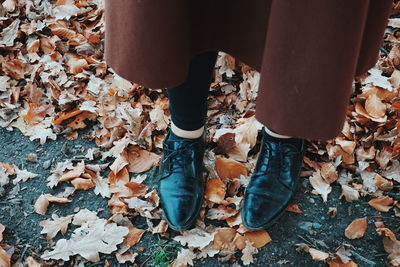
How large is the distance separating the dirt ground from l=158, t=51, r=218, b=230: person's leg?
103 millimetres

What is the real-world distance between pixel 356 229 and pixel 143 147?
3.04 ft

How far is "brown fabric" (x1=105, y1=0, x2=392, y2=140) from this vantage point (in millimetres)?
886

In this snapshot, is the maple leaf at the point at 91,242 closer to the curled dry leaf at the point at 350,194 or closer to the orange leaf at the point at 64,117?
the orange leaf at the point at 64,117

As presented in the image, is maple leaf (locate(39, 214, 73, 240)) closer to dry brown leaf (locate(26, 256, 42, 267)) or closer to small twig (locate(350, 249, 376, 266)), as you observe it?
dry brown leaf (locate(26, 256, 42, 267))

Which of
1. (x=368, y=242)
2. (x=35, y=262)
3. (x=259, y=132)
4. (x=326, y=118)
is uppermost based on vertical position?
(x=326, y=118)

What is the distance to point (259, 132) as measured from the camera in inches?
73.9

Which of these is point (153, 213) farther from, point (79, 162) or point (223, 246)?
point (79, 162)

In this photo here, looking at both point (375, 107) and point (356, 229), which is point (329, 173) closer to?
point (356, 229)

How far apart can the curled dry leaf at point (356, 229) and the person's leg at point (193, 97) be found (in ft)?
2.15

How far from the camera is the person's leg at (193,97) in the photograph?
1.34m

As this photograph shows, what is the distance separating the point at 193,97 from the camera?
56.0 inches

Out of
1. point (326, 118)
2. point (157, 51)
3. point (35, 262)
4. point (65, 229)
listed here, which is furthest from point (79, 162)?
point (326, 118)

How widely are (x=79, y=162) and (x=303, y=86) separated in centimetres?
120

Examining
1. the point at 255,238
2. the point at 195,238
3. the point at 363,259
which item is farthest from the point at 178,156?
the point at 363,259
